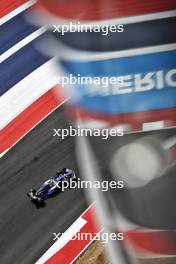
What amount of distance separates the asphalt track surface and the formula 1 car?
0.04 m

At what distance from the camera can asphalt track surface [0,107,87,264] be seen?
9.24ft

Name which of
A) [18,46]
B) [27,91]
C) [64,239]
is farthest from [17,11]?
[64,239]

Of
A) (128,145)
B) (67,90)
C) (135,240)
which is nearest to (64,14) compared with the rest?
(67,90)

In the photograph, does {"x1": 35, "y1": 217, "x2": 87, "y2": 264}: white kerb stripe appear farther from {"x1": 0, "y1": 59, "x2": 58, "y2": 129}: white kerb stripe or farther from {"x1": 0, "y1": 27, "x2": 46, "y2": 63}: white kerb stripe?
{"x1": 0, "y1": 27, "x2": 46, "y2": 63}: white kerb stripe

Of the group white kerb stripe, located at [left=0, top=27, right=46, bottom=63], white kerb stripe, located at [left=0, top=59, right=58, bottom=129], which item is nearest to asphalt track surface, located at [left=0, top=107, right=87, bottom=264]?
white kerb stripe, located at [left=0, top=59, right=58, bottom=129]

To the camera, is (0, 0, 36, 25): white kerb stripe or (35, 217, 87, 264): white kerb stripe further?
(35, 217, 87, 264): white kerb stripe

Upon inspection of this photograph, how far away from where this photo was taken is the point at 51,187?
281 centimetres

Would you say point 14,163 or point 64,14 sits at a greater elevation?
point 64,14

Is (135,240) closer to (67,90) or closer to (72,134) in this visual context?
(72,134)

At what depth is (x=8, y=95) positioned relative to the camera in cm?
282

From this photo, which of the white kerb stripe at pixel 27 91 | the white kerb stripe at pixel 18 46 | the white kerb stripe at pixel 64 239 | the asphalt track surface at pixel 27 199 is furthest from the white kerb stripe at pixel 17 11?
the white kerb stripe at pixel 64 239

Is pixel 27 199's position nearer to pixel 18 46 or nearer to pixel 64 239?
pixel 64 239

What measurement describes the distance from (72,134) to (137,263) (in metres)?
1.19

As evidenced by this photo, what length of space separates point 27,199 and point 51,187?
0.72 feet
